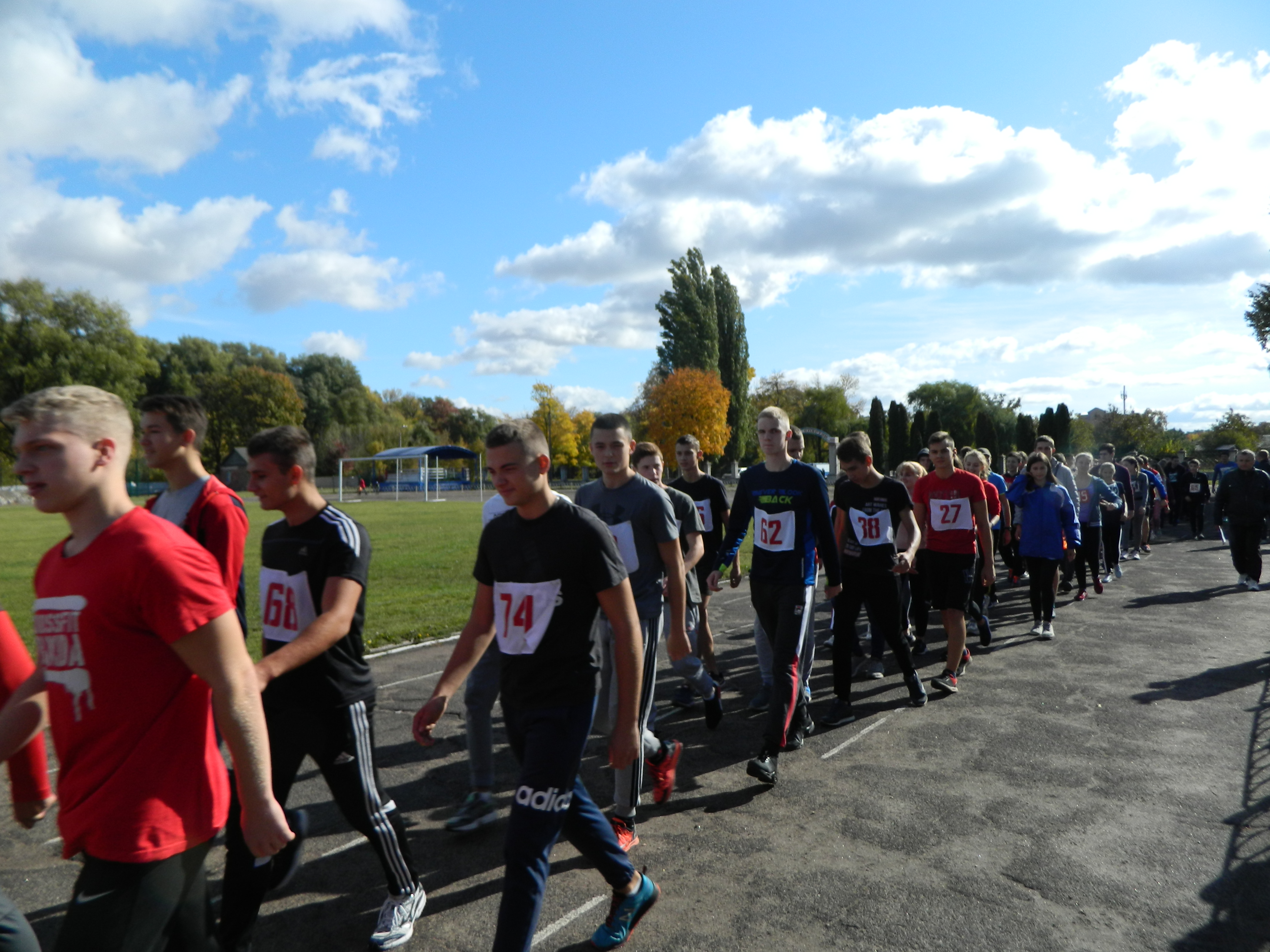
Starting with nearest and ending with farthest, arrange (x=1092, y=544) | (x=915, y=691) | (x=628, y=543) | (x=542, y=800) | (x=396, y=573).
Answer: (x=542, y=800)
(x=628, y=543)
(x=915, y=691)
(x=1092, y=544)
(x=396, y=573)

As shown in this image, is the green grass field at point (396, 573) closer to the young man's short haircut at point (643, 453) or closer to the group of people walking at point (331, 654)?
the young man's short haircut at point (643, 453)

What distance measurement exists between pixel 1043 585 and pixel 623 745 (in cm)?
806

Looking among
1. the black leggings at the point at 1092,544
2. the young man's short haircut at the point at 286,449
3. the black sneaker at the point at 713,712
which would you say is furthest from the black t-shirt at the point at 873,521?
the black leggings at the point at 1092,544

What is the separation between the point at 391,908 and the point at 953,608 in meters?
5.51

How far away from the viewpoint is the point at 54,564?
82.6 inches

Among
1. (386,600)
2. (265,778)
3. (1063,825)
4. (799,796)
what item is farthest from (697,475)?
(386,600)

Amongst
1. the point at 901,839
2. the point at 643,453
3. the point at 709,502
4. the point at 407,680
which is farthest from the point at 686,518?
the point at 407,680

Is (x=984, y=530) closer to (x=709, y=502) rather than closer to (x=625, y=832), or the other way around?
(x=709, y=502)

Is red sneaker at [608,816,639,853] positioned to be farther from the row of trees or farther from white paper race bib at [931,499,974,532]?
the row of trees

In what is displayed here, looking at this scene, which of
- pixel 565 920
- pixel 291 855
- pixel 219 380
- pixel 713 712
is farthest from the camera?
pixel 219 380

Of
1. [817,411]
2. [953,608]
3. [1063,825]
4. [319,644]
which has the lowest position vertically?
[1063,825]

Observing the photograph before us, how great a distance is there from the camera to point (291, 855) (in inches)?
137

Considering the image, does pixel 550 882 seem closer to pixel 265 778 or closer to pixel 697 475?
pixel 265 778

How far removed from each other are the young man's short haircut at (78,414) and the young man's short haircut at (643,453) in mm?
4397
